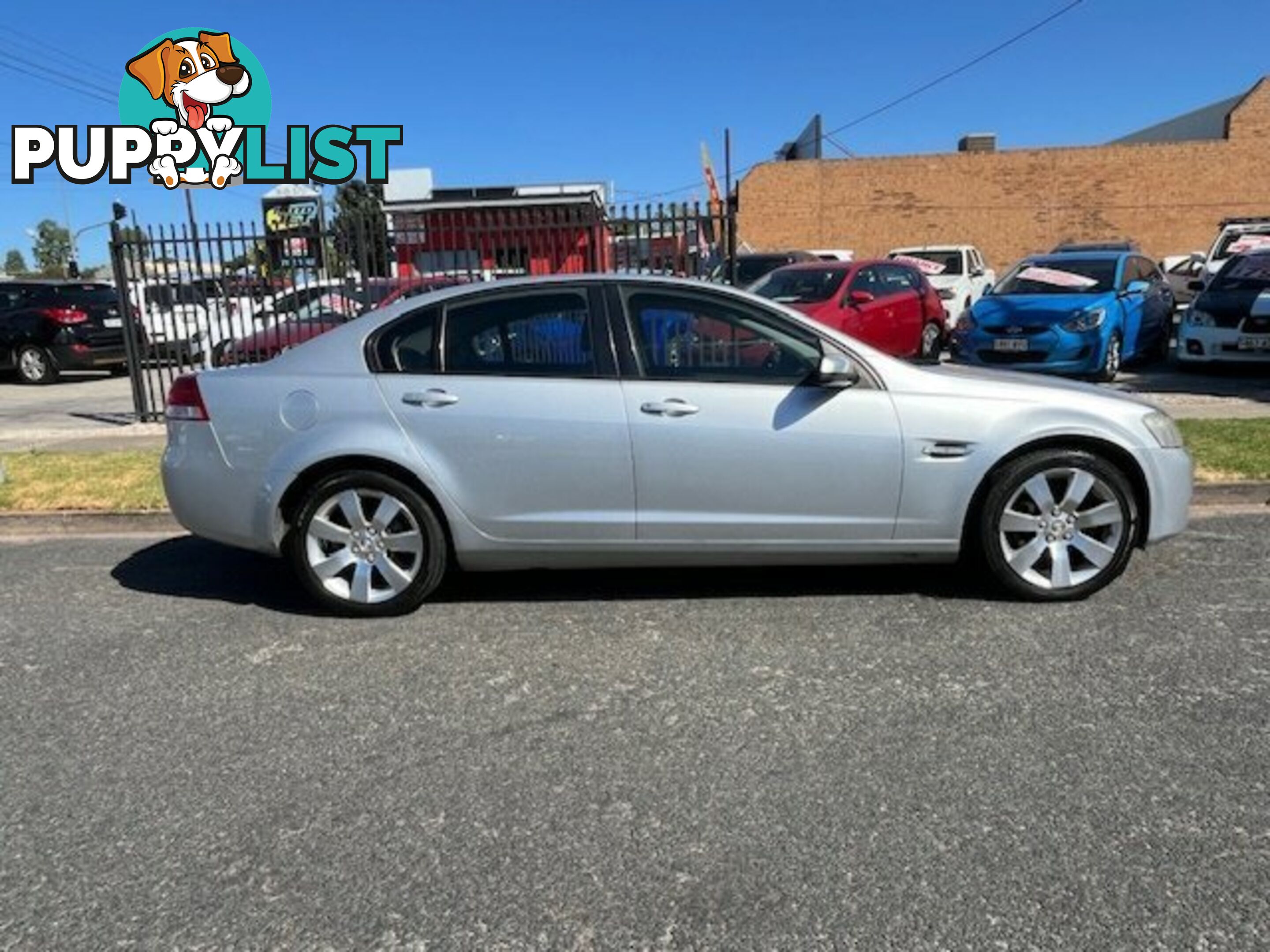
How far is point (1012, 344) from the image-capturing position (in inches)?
425

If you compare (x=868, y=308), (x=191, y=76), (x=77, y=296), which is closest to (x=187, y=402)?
(x=868, y=308)

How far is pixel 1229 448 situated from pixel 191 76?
56.7ft

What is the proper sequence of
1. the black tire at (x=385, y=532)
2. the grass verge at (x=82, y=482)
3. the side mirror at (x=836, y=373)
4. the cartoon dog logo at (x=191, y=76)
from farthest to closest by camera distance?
the cartoon dog logo at (x=191, y=76) → the grass verge at (x=82, y=482) → the black tire at (x=385, y=532) → the side mirror at (x=836, y=373)

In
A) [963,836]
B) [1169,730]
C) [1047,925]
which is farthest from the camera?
[1169,730]

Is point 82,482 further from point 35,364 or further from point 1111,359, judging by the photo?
point 35,364

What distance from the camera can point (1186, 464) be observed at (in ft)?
15.7

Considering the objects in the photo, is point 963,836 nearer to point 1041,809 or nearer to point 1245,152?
point 1041,809

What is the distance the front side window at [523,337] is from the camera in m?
4.70

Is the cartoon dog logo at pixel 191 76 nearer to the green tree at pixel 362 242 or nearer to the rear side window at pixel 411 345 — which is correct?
the green tree at pixel 362 242

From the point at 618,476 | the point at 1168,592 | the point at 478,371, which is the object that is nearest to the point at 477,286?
the point at 478,371

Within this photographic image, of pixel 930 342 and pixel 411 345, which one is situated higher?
pixel 411 345

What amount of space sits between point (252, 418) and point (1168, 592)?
4.36 meters

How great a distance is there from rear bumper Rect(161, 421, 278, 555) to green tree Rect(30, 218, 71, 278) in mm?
86388

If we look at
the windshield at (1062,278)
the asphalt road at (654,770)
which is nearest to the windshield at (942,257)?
the windshield at (1062,278)
